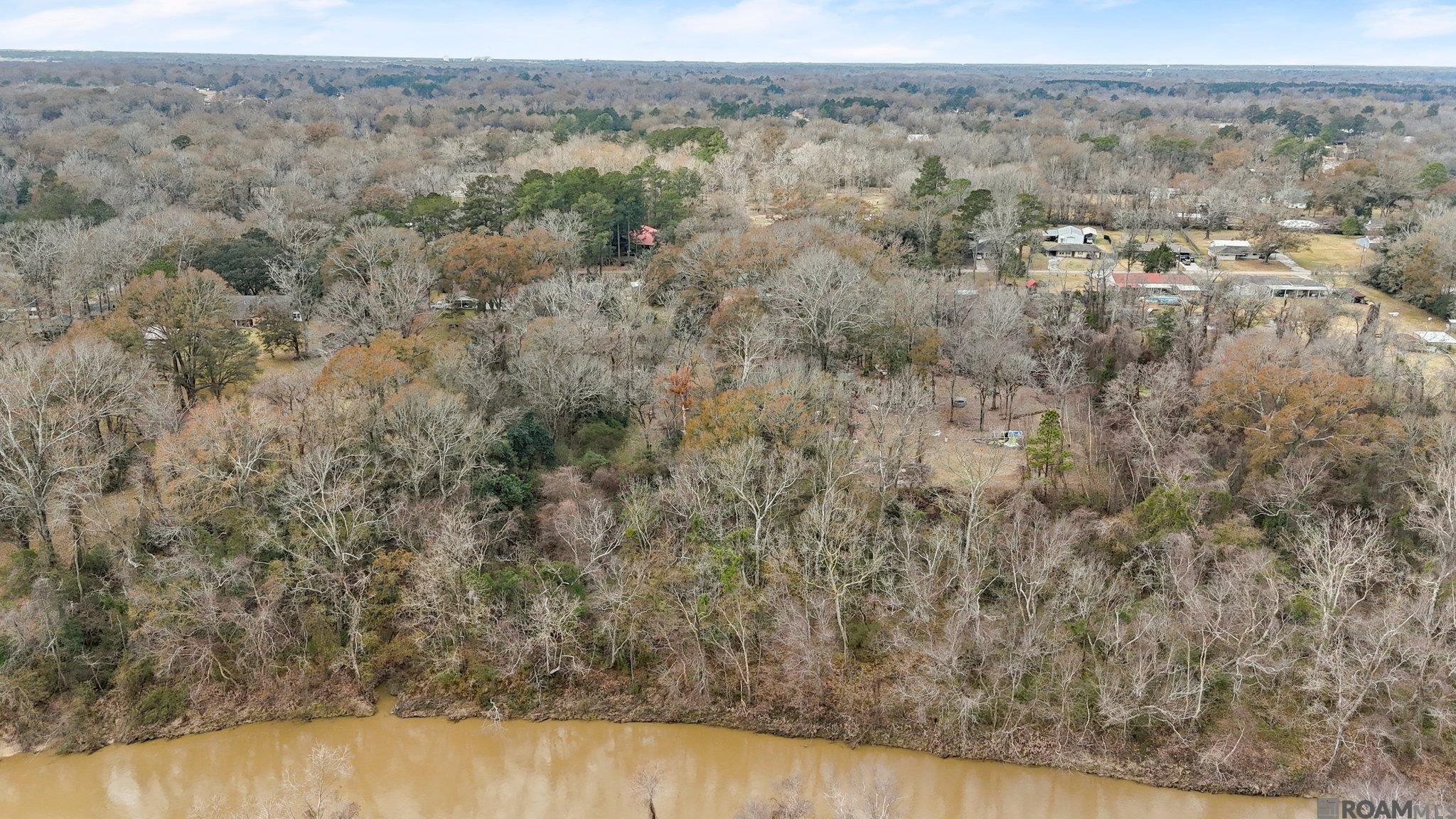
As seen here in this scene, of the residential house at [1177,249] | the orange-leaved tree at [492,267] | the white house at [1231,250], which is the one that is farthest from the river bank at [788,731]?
the white house at [1231,250]

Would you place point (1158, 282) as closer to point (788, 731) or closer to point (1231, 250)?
point (1231, 250)

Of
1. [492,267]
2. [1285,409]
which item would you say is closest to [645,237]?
[492,267]

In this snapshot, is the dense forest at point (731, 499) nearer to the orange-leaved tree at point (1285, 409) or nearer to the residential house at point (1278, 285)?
the orange-leaved tree at point (1285, 409)

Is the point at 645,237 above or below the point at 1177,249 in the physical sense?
above

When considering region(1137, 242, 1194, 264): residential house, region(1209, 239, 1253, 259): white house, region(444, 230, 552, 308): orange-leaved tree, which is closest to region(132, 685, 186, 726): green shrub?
region(444, 230, 552, 308): orange-leaved tree

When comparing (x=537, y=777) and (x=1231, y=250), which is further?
(x=1231, y=250)

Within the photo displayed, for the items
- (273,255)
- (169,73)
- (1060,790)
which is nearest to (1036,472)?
(1060,790)
